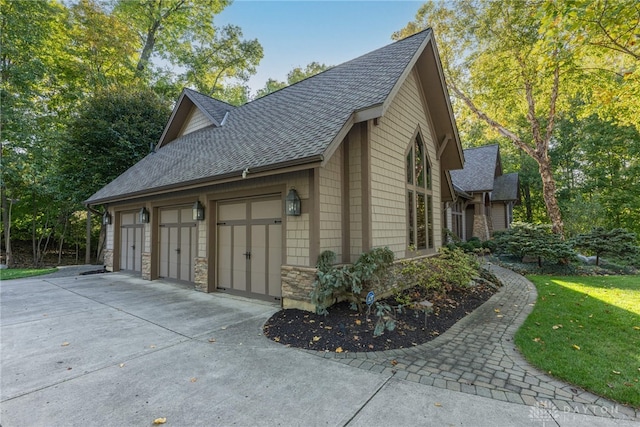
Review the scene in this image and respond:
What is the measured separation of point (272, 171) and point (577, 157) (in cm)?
2632

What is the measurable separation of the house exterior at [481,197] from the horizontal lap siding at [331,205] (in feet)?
32.1

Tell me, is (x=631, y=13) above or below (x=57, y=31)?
below

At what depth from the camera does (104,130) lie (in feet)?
46.6

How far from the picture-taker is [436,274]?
21.0ft

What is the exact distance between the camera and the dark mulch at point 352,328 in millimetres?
4086

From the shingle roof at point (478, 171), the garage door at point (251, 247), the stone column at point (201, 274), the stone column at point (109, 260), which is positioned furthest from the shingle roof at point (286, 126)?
the shingle roof at point (478, 171)

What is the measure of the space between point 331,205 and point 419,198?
3.43 metres

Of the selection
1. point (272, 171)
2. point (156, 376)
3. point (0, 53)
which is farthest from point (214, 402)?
point (0, 53)

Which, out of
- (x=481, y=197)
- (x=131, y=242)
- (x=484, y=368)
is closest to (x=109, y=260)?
(x=131, y=242)

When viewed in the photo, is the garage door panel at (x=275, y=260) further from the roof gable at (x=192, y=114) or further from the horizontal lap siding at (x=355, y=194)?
the roof gable at (x=192, y=114)

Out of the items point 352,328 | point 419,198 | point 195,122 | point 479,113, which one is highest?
point 479,113

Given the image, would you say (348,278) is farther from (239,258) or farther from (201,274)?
(201,274)

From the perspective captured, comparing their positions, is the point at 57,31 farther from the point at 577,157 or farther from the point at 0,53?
the point at 577,157

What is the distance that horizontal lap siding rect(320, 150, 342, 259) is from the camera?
17.9 ft
